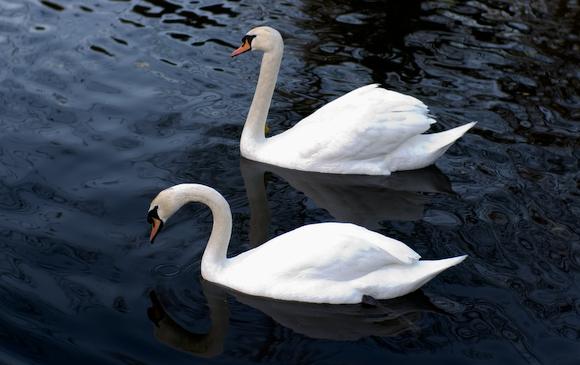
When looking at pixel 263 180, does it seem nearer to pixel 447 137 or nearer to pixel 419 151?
pixel 419 151

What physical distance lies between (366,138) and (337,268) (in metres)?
2.43

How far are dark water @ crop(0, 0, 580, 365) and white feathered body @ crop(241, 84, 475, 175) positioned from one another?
181 mm

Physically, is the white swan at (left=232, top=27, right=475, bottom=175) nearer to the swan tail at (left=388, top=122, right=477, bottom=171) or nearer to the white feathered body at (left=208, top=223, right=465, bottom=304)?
the swan tail at (left=388, top=122, right=477, bottom=171)

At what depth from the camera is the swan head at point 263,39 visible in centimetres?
917

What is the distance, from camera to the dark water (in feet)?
21.3

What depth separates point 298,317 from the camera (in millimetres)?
6660

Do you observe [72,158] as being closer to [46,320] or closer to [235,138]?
[235,138]

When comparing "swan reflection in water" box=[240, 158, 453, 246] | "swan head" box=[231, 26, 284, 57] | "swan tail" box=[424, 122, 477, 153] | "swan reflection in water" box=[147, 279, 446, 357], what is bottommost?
"swan reflection in water" box=[240, 158, 453, 246]

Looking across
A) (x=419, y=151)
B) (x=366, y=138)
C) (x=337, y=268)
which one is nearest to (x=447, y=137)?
(x=419, y=151)

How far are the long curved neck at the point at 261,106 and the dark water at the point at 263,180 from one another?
22 centimetres

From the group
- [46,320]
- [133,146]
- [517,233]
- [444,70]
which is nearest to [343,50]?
[444,70]

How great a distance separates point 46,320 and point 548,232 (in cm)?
402

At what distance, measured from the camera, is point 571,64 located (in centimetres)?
1133

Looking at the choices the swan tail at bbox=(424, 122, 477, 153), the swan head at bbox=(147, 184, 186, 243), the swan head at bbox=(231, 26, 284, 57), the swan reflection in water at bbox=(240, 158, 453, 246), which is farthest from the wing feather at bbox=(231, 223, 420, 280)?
the swan head at bbox=(231, 26, 284, 57)
